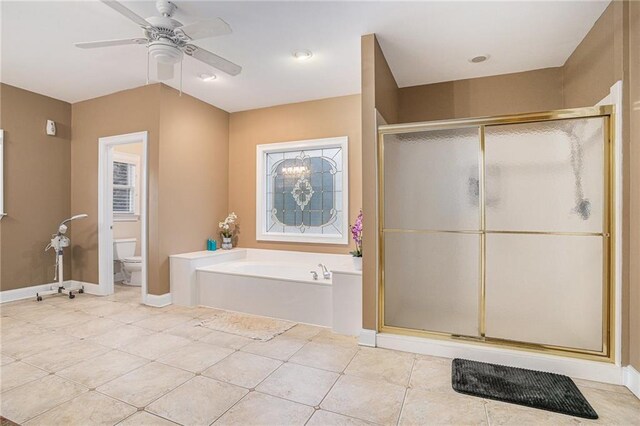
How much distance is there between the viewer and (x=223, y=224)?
4.69m

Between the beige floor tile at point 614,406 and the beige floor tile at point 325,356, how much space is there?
1.44 m

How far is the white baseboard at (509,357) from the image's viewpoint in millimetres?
2135

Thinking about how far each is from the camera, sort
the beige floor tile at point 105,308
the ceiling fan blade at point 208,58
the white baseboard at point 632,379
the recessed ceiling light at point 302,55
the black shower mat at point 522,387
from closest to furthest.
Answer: the black shower mat at point 522,387 → the white baseboard at point 632,379 → the ceiling fan blade at point 208,58 → the recessed ceiling light at point 302,55 → the beige floor tile at point 105,308

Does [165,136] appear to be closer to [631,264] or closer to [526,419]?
[526,419]

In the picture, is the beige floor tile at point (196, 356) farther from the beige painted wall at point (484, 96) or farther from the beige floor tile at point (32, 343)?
the beige painted wall at point (484, 96)

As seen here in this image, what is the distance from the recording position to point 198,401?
1899 mm

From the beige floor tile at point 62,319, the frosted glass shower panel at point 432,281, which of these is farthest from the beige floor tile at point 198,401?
the beige floor tile at point 62,319

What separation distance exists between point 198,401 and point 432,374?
1.56m

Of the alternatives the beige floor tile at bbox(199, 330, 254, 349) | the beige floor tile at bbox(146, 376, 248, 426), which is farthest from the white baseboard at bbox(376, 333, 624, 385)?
the beige floor tile at bbox(146, 376, 248, 426)

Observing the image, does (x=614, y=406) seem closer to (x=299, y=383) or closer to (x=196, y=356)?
(x=299, y=383)

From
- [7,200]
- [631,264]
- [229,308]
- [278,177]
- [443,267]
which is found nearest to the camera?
[631,264]

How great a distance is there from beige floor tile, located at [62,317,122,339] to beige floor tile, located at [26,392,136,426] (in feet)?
3.89

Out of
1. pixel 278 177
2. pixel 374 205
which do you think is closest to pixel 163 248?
pixel 278 177

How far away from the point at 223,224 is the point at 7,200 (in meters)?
2.56
